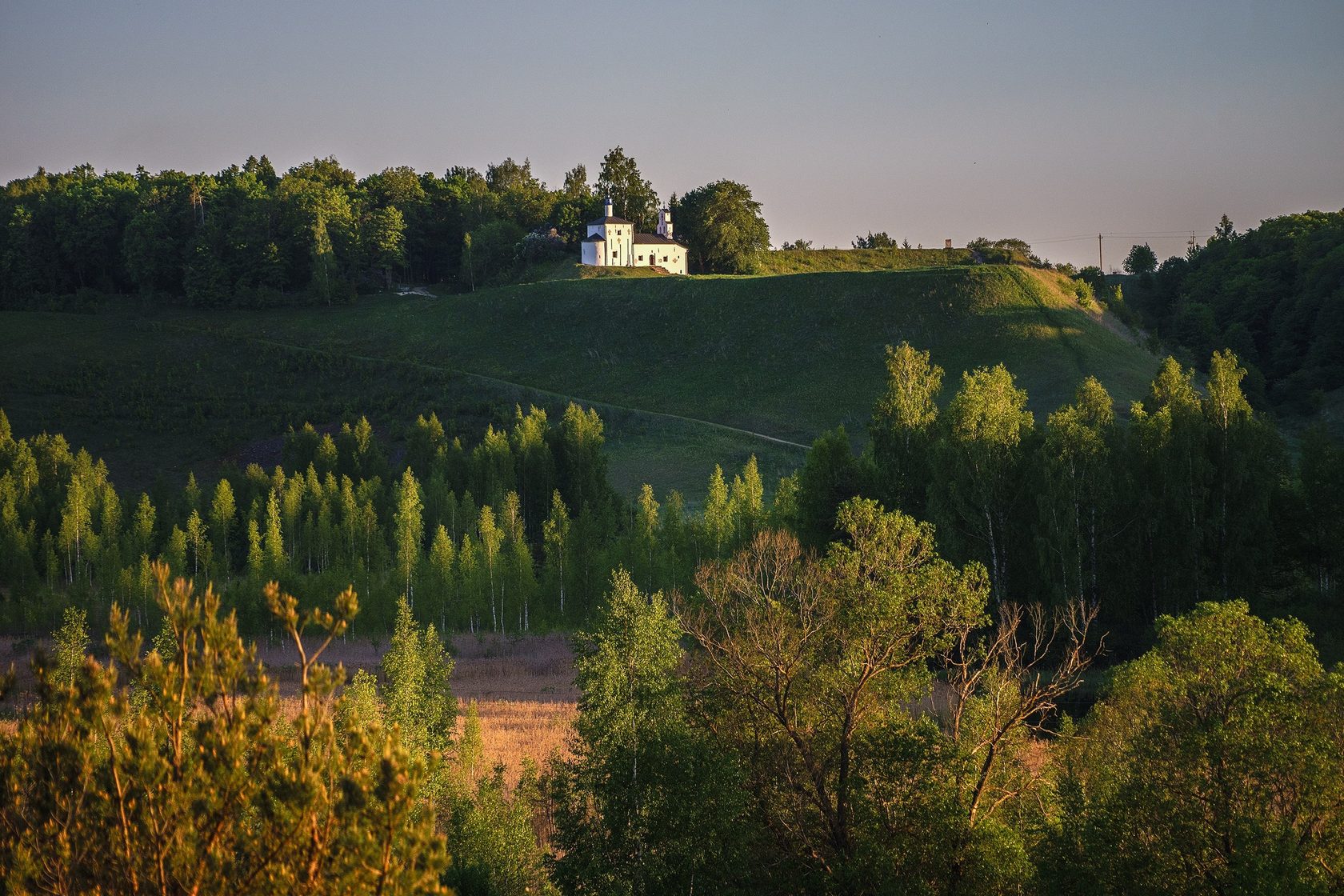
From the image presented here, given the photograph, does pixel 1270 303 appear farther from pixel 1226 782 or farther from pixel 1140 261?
pixel 1226 782

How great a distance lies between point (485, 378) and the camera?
103 m

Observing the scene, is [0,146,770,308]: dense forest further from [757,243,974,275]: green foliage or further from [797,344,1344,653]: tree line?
[797,344,1344,653]: tree line

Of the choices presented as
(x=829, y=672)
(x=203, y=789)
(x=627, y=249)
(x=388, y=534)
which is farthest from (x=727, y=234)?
(x=203, y=789)

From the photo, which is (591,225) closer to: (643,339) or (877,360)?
(643,339)

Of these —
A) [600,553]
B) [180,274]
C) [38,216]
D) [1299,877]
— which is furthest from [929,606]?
[38,216]

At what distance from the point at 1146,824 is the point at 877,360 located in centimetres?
8493

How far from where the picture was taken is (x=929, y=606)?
20844mm

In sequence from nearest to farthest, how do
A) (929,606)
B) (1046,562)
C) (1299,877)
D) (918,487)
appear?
(1299,877)
(929,606)
(1046,562)
(918,487)

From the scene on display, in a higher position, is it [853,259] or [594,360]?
[853,259]

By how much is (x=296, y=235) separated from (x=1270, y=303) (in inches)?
3981

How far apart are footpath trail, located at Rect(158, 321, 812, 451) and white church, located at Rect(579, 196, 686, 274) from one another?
32.2m

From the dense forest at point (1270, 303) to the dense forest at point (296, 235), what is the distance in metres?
46.4

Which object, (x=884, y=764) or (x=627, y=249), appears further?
(x=627, y=249)

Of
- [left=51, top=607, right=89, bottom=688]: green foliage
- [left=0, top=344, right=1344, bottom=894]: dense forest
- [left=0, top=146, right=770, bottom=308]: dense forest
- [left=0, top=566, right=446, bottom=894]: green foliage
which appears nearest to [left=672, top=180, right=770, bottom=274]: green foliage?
[left=0, top=146, right=770, bottom=308]: dense forest
